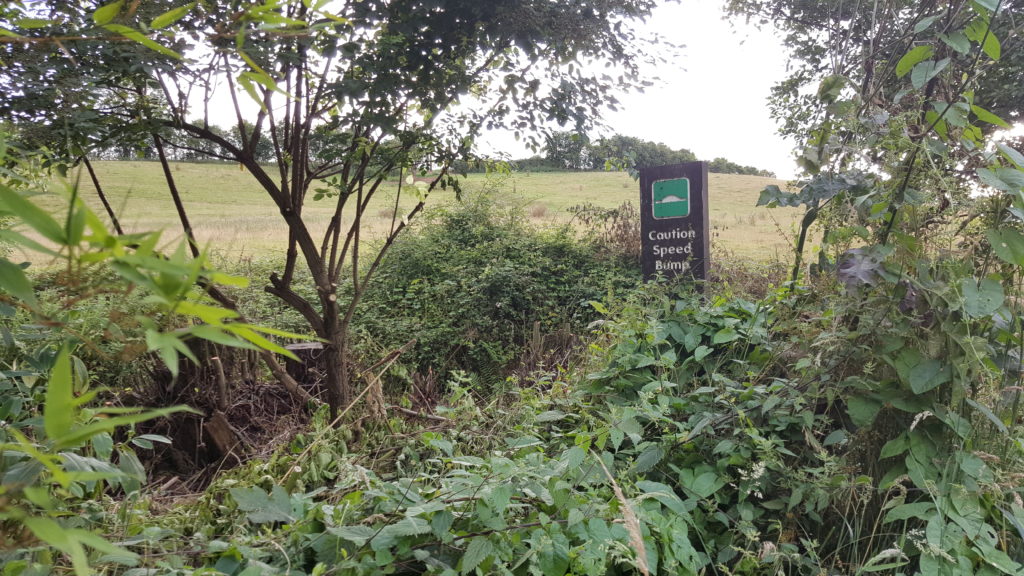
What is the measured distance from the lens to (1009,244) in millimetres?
1457

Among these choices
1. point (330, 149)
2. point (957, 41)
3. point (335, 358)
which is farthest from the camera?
point (335, 358)

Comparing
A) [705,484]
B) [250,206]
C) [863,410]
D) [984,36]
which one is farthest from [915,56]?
[250,206]

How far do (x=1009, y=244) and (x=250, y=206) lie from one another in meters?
8.03

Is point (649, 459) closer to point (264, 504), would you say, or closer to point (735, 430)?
point (735, 430)

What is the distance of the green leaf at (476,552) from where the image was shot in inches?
46.7

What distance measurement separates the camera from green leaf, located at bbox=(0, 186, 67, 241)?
0.48 metres

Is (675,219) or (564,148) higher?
(564,148)

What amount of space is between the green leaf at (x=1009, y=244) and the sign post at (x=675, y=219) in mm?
4078

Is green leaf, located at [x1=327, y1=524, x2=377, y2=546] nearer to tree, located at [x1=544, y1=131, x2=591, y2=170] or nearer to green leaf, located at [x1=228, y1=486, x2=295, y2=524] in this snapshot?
green leaf, located at [x1=228, y1=486, x2=295, y2=524]

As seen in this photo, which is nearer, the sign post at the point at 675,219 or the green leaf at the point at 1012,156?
the green leaf at the point at 1012,156

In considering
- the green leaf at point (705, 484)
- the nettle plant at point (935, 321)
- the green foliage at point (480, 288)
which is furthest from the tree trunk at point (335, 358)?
the nettle plant at point (935, 321)

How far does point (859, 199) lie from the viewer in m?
1.65

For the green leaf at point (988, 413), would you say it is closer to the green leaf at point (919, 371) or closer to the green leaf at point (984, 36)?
the green leaf at point (919, 371)

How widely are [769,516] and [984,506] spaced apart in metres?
0.53
